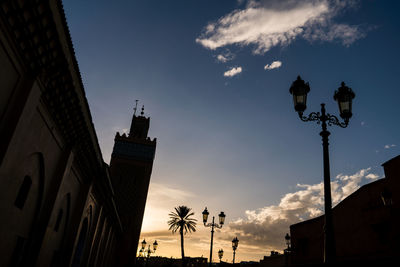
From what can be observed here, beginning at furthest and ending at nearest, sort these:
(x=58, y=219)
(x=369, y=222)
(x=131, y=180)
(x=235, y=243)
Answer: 1. (x=131, y=180)
2. (x=235, y=243)
3. (x=369, y=222)
4. (x=58, y=219)

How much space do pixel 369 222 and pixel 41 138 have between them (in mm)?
16522

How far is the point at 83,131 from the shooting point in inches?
398

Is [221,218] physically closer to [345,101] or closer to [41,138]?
[41,138]

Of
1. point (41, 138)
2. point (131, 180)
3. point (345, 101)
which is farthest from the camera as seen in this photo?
point (131, 180)

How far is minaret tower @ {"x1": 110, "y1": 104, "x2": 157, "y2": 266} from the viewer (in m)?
37.0

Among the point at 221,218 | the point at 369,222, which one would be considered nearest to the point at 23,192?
the point at 221,218

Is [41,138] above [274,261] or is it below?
above

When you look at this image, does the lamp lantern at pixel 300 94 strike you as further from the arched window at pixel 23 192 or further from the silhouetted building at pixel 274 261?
the silhouetted building at pixel 274 261

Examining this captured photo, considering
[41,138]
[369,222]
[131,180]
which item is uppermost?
[131,180]

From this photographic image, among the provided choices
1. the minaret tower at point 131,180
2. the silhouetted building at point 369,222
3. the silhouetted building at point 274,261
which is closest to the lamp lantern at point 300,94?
the silhouetted building at point 369,222

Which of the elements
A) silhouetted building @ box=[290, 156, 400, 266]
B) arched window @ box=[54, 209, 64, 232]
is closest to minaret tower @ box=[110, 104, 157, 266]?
silhouetted building @ box=[290, 156, 400, 266]

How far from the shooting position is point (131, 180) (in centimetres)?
4081

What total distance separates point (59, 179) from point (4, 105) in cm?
406

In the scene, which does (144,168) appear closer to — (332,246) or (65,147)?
(65,147)
